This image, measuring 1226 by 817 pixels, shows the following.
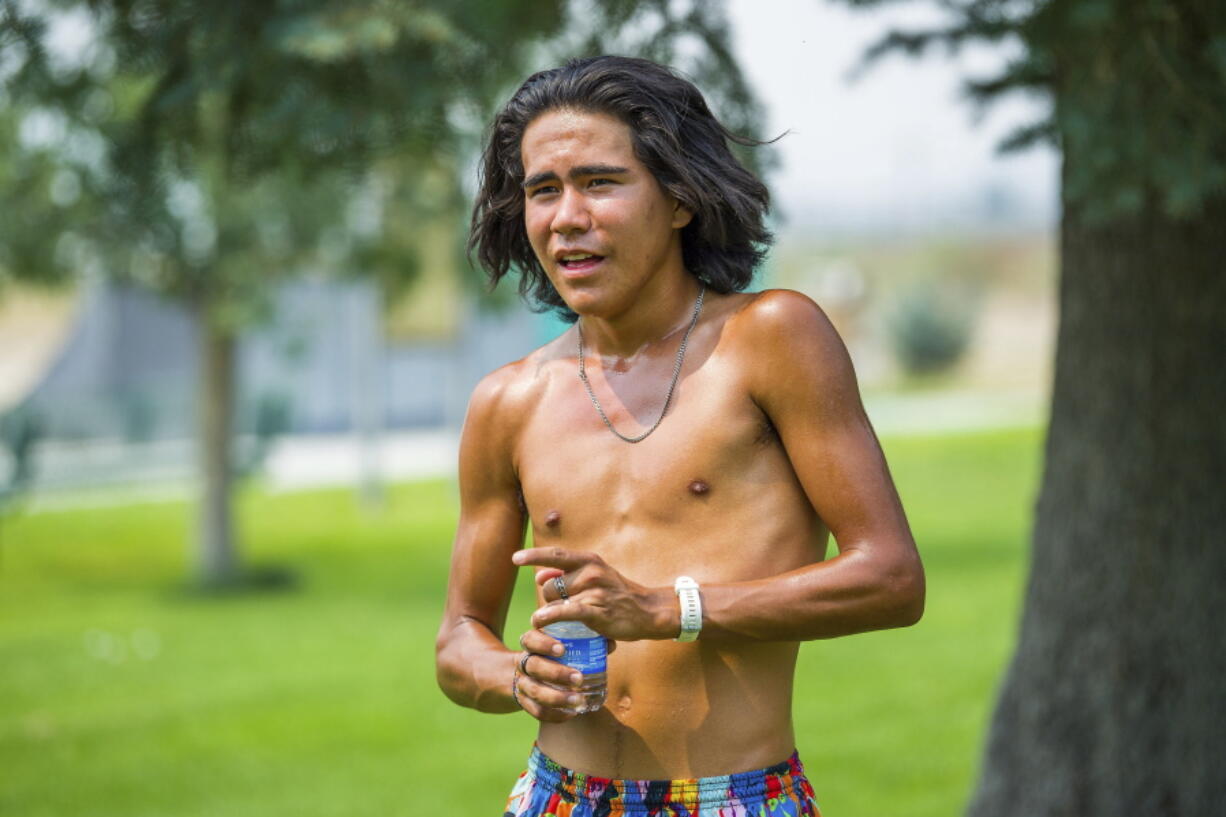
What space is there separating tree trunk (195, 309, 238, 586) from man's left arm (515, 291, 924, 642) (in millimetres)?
10920

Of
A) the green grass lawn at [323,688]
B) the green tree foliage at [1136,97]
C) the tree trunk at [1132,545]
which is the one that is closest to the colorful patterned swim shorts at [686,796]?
the green tree foliage at [1136,97]

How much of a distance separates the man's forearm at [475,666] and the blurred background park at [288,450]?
2.94ft

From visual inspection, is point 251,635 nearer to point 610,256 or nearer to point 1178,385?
point 1178,385

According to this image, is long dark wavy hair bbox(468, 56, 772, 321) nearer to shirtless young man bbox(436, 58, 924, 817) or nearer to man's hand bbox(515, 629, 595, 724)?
shirtless young man bbox(436, 58, 924, 817)

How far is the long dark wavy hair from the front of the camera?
2.48 m

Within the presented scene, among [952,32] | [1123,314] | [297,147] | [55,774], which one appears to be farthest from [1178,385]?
[55,774]

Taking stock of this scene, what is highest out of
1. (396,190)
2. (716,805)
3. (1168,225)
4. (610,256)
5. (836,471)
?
(396,190)

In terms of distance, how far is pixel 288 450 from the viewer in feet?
78.5

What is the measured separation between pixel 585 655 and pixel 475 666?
0.32 meters

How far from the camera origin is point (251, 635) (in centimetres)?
1111

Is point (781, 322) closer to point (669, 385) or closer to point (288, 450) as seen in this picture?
point (669, 385)

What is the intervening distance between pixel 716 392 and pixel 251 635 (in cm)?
923

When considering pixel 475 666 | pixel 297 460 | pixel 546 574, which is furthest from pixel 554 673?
pixel 297 460

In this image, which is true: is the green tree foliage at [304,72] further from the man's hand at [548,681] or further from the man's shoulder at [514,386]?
the man's hand at [548,681]
